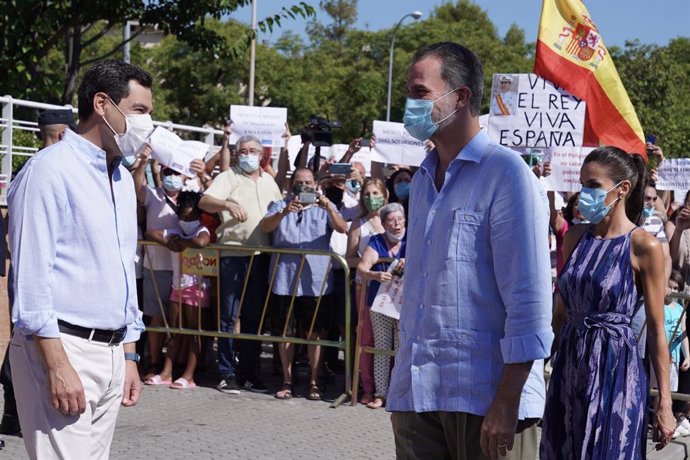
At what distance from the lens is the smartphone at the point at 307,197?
30.3ft

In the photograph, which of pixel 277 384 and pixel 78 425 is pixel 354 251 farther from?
pixel 78 425

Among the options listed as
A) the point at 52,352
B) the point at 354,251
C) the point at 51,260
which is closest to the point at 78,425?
the point at 52,352

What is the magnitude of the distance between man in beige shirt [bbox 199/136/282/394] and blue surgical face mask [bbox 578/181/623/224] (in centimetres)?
476

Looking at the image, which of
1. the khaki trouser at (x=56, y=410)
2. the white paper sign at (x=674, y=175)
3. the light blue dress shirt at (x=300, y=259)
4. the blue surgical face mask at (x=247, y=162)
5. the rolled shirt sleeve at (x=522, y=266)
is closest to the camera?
the rolled shirt sleeve at (x=522, y=266)

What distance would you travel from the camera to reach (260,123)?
1127 cm

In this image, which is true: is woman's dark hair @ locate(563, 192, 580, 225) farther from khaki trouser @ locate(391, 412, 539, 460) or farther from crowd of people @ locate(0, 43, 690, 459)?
khaki trouser @ locate(391, 412, 539, 460)

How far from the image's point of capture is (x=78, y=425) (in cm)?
375

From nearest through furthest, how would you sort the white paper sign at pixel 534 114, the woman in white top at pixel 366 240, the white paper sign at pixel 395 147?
the woman in white top at pixel 366 240, the white paper sign at pixel 534 114, the white paper sign at pixel 395 147

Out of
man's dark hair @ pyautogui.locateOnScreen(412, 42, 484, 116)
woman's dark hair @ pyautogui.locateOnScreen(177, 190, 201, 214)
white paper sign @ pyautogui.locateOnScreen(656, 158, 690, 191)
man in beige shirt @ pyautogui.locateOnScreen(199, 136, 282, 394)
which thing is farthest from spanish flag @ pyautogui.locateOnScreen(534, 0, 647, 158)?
man's dark hair @ pyautogui.locateOnScreen(412, 42, 484, 116)

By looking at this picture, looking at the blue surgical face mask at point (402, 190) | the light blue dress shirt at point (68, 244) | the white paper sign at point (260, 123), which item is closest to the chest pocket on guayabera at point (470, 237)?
the light blue dress shirt at point (68, 244)

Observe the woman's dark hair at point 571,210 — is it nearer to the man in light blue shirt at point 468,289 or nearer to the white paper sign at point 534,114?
the white paper sign at point 534,114

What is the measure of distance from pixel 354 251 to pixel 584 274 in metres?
4.72

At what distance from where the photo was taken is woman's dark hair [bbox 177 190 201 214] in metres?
9.56

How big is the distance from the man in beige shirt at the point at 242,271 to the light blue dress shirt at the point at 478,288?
614 centimetres
